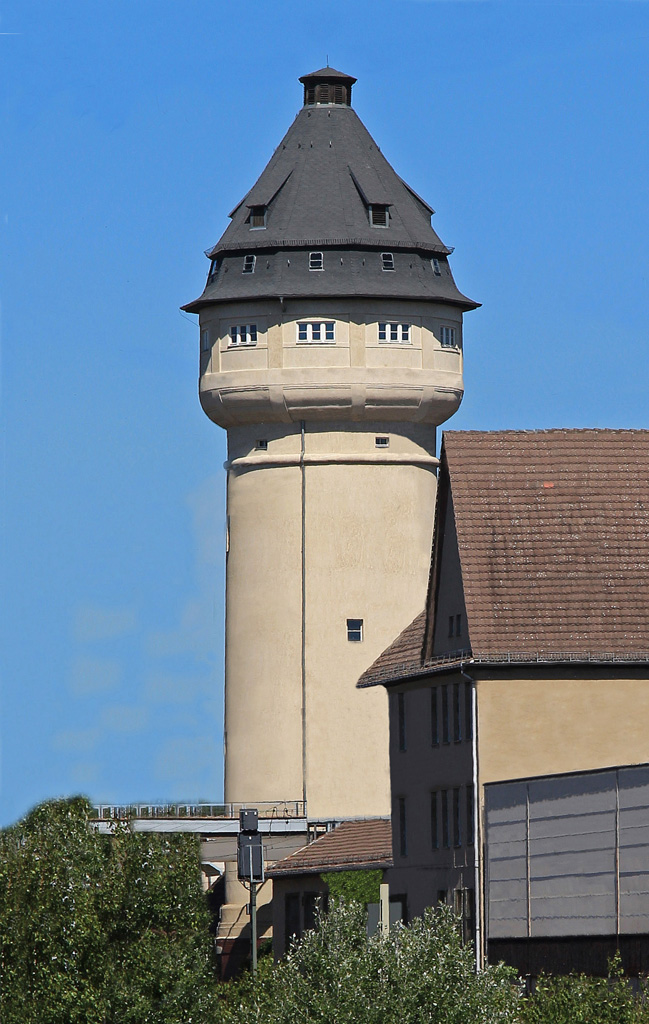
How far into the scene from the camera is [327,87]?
103 m

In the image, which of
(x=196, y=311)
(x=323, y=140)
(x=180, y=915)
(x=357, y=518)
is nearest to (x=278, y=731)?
(x=357, y=518)

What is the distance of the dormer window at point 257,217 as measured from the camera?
98812 millimetres

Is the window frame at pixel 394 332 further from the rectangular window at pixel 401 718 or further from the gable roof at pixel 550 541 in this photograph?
the gable roof at pixel 550 541

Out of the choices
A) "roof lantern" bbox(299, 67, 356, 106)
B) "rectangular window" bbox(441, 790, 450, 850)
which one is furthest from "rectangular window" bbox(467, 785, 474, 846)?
"roof lantern" bbox(299, 67, 356, 106)

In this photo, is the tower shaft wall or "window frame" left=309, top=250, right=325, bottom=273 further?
"window frame" left=309, top=250, right=325, bottom=273

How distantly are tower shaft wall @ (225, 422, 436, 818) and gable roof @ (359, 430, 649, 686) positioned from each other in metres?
30.8

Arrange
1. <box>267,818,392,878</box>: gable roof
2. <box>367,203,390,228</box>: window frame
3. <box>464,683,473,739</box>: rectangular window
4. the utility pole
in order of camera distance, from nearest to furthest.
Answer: <box>464,683,473,739</box>: rectangular window < the utility pole < <box>267,818,392,878</box>: gable roof < <box>367,203,390,228</box>: window frame

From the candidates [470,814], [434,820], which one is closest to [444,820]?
[434,820]

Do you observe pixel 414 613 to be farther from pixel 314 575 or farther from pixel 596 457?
pixel 596 457

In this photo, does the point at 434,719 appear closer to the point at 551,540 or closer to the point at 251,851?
the point at 551,540

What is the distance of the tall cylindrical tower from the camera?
95.1 metres

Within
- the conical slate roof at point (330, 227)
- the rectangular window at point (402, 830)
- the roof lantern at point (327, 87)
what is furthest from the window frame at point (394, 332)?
the rectangular window at point (402, 830)

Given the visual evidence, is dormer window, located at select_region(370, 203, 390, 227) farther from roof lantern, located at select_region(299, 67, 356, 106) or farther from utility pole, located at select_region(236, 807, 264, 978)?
utility pole, located at select_region(236, 807, 264, 978)

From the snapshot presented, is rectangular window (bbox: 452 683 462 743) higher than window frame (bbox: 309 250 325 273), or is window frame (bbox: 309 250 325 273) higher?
window frame (bbox: 309 250 325 273)
